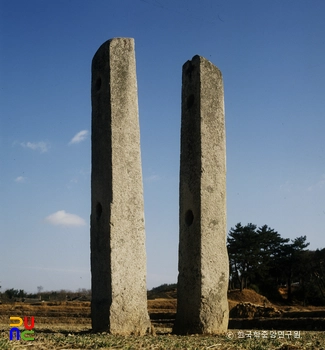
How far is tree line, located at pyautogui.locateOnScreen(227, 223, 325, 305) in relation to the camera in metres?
38.1

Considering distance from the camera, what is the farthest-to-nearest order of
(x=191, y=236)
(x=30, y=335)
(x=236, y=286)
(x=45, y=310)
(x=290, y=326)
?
(x=236, y=286)
(x=45, y=310)
(x=290, y=326)
(x=191, y=236)
(x=30, y=335)

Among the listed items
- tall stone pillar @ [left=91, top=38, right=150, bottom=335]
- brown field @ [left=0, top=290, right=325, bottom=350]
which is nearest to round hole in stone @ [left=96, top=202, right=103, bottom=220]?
tall stone pillar @ [left=91, top=38, right=150, bottom=335]

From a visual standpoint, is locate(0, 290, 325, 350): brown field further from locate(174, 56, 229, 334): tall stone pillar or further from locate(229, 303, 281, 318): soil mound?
locate(174, 56, 229, 334): tall stone pillar

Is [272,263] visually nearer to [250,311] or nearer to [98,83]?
[250,311]

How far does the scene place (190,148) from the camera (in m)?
13.1

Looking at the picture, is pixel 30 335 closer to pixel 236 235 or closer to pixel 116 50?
pixel 116 50

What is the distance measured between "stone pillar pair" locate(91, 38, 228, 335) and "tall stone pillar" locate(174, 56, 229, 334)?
0.08 ft

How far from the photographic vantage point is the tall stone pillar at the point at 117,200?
1167 centimetres

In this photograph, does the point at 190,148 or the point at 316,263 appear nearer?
the point at 190,148

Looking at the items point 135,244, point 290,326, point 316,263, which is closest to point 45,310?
point 290,326

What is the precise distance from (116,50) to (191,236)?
487 cm

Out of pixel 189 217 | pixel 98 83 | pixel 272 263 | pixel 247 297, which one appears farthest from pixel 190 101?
pixel 272 263
